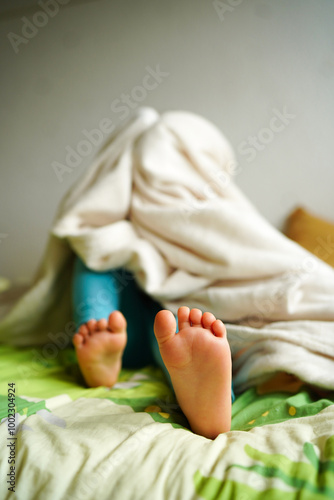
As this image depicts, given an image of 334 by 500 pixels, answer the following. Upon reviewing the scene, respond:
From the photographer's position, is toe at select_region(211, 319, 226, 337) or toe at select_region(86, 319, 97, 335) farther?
toe at select_region(86, 319, 97, 335)

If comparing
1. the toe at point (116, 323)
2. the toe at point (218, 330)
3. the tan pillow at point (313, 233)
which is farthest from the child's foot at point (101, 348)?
the tan pillow at point (313, 233)

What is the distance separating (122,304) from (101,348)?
0.21 metres

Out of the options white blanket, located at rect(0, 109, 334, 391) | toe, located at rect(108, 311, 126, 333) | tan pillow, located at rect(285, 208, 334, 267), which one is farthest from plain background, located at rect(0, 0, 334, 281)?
toe, located at rect(108, 311, 126, 333)

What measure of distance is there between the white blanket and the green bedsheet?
86mm

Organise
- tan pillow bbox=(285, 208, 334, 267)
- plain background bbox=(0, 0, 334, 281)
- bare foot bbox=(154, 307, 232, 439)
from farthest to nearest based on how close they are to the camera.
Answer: plain background bbox=(0, 0, 334, 281) → tan pillow bbox=(285, 208, 334, 267) → bare foot bbox=(154, 307, 232, 439)

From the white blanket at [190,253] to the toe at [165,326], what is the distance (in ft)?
0.59

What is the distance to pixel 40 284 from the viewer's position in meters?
0.91

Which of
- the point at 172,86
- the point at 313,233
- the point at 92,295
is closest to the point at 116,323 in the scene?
the point at 92,295

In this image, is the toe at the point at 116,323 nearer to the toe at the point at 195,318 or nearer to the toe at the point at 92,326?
Result: the toe at the point at 92,326

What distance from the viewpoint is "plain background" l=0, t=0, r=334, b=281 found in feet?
3.83

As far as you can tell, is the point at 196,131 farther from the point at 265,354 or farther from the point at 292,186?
the point at 265,354

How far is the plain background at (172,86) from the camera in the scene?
1.17 m

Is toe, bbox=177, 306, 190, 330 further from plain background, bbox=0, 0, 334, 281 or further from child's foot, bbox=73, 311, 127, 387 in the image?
plain background, bbox=0, 0, 334, 281

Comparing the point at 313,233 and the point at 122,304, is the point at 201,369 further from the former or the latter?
the point at 313,233
